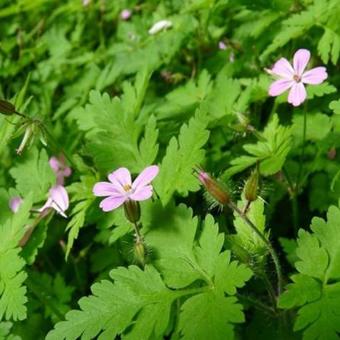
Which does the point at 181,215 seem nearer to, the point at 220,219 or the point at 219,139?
the point at 220,219

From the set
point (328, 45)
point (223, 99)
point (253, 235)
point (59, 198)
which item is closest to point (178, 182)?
point (253, 235)

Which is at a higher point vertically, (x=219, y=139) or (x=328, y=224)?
(x=328, y=224)

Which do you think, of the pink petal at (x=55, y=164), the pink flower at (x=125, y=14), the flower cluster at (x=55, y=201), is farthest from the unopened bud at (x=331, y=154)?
the pink flower at (x=125, y=14)

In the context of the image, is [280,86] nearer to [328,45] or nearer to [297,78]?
[297,78]

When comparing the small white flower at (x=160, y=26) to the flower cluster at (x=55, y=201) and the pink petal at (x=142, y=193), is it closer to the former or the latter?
the flower cluster at (x=55, y=201)

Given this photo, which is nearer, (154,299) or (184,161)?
(154,299)

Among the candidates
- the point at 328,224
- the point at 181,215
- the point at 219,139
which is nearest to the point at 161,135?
the point at 219,139
